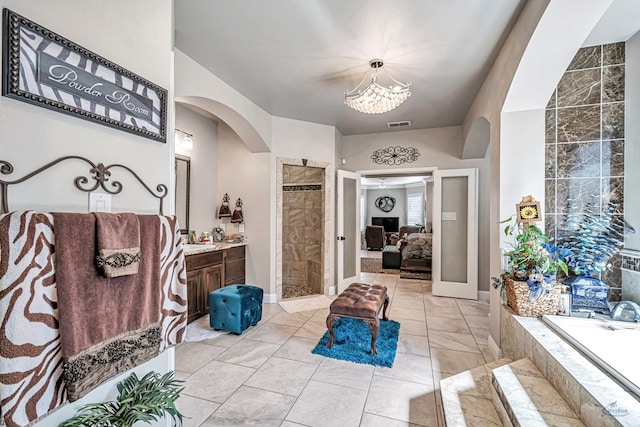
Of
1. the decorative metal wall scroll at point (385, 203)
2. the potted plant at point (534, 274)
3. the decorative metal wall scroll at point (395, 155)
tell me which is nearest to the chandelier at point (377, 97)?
the potted plant at point (534, 274)

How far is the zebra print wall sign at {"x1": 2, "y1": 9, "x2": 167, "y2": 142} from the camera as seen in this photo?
0.91 metres

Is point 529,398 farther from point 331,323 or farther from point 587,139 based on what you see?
point 587,139

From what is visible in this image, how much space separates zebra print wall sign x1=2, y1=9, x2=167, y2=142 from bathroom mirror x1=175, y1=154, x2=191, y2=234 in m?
2.56

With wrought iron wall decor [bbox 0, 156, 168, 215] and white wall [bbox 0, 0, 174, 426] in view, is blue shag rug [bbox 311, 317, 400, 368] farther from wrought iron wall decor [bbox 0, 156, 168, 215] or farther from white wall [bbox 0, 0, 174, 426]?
wrought iron wall decor [bbox 0, 156, 168, 215]

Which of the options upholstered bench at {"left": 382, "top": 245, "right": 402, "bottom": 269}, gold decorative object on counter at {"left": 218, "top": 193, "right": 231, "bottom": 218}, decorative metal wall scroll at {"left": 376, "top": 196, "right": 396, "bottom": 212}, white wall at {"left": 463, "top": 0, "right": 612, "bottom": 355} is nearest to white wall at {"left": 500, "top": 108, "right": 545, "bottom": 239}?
white wall at {"left": 463, "top": 0, "right": 612, "bottom": 355}

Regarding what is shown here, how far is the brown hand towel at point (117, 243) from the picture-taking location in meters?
1.07

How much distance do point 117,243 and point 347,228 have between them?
158 inches

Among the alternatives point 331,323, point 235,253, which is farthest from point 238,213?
point 331,323

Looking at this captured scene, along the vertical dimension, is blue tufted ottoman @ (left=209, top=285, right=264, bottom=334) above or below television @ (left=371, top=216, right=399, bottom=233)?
below

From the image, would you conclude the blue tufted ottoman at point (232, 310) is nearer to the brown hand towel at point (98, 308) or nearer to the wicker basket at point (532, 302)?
the brown hand towel at point (98, 308)

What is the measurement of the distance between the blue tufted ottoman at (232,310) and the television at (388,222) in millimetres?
8873

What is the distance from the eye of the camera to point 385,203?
11.6 m

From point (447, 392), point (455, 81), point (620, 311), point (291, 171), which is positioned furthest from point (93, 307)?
point (291, 171)

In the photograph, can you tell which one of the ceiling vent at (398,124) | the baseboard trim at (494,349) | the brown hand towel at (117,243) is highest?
the ceiling vent at (398,124)
